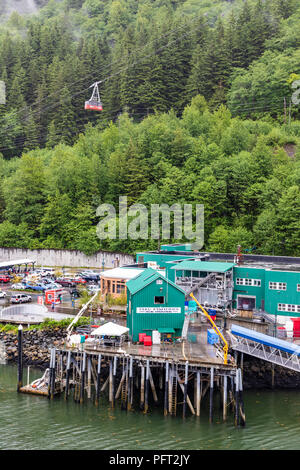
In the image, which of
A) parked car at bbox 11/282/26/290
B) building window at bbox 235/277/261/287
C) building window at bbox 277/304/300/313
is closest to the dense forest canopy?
parked car at bbox 11/282/26/290


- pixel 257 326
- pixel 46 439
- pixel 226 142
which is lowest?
pixel 46 439

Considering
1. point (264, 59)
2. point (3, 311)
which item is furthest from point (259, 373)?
point (264, 59)

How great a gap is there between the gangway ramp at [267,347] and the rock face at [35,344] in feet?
38.0

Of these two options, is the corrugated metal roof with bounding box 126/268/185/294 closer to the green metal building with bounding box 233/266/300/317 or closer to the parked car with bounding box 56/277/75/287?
the green metal building with bounding box 233/266/300/317

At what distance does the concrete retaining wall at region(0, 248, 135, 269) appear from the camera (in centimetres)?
5560

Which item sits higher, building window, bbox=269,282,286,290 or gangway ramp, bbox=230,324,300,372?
building window, bbox=269,282,286,290

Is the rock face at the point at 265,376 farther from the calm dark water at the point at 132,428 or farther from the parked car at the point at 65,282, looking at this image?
the parked car at the point at 65,282

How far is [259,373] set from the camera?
1214 inches

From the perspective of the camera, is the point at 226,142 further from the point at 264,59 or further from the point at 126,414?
the point at 126,414

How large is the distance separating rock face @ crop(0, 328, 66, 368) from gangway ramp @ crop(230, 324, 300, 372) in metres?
11.6

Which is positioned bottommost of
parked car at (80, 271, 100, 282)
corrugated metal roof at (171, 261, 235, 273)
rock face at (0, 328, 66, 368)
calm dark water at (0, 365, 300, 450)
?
calm dark water at (0, 365, 300, 450)

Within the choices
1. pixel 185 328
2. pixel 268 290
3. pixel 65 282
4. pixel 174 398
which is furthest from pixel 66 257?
pixel 174 398

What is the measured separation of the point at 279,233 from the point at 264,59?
4182cm

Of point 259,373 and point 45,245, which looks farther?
point 45,245
